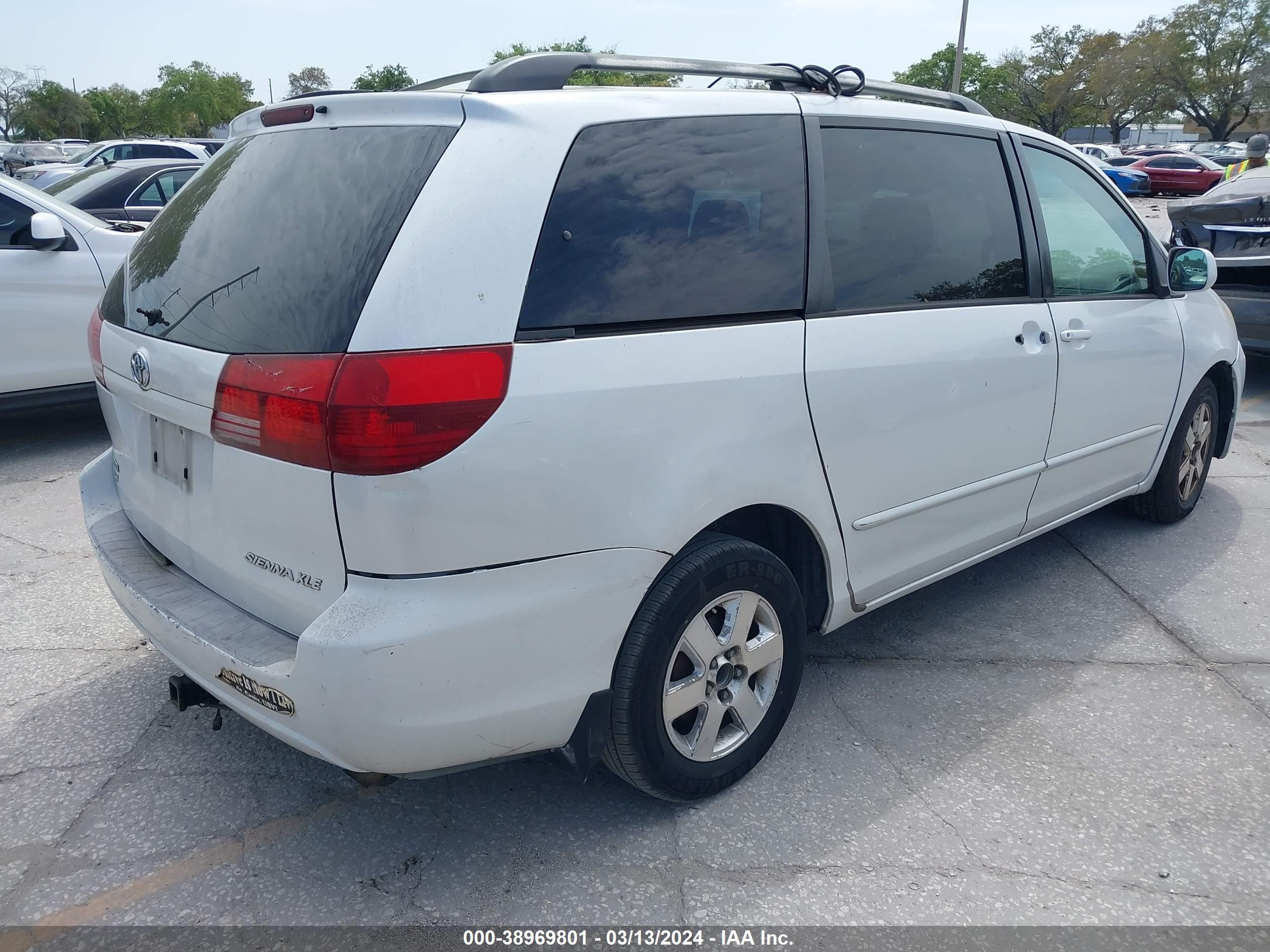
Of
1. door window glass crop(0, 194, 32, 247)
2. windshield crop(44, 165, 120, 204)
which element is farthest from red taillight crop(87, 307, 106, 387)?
windshield crop(44, 165, 120, 204)

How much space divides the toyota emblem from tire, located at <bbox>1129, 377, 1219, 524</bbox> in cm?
419

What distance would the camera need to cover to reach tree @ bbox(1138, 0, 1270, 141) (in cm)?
6300

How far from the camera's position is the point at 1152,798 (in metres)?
2.82

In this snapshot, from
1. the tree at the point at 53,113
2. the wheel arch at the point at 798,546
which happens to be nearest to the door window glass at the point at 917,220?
the wheel arch at the point at 798,546

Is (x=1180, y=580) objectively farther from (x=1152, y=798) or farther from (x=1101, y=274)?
(x=1152, y=798)

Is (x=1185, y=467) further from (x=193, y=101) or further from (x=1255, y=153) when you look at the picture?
(x=193, y=101)

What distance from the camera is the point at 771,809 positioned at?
274 cm

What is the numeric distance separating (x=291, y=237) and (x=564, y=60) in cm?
81

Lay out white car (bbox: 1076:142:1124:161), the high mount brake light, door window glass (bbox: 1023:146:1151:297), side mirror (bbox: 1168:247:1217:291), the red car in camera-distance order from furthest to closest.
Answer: white car (bbox: 1076:142:1124:161), the red car, side mirror (bbox: 1168:247:1217:291), door window glass (bbox: 1023:146:1151:297), the high mount brake light

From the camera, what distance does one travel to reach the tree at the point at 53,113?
8788 cm

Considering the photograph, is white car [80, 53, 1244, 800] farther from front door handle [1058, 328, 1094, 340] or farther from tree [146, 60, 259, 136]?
tree [146, 60, 259, 136]

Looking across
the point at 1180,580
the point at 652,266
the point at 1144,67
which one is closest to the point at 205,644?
the point at 652,266

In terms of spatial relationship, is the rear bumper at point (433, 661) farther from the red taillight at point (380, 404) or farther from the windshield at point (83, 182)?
the windshield at point (83, 182)

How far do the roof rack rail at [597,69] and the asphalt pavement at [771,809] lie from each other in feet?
6.07
